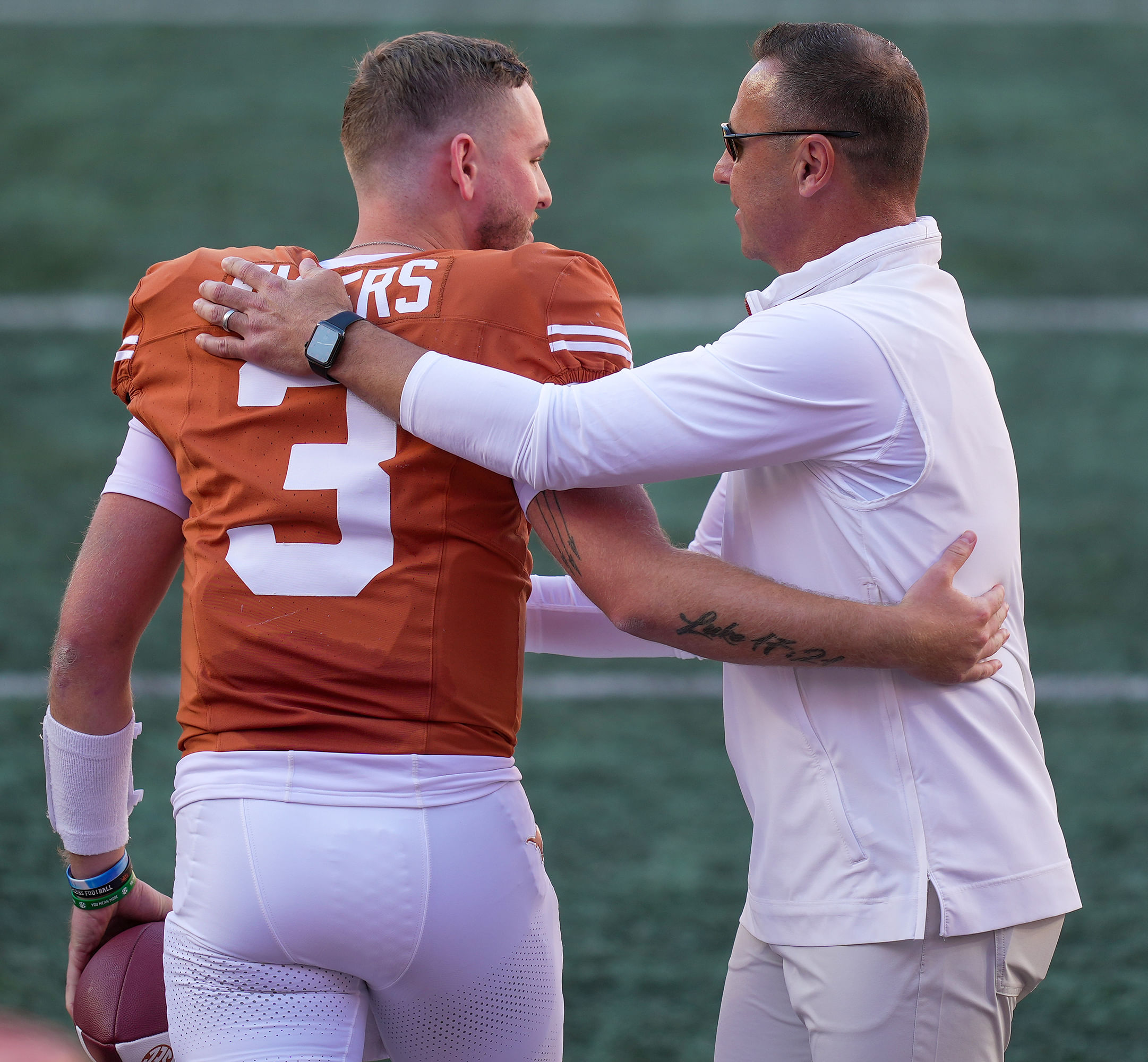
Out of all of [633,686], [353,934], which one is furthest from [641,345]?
[353,934]

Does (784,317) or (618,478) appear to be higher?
(784,317)

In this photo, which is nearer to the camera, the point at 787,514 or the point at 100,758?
the point at 787,514

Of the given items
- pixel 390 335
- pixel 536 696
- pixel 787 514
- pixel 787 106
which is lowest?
→ pixel 536 696

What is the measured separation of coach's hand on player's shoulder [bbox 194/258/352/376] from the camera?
2.06 m

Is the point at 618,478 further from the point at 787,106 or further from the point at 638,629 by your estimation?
the point at 787,106

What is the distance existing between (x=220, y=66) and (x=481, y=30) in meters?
1.94

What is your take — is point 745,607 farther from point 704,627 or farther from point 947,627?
point 947,627

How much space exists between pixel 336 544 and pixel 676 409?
514 millimetres

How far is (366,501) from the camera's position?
201 centimetres

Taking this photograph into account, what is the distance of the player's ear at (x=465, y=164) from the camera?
7.49 feet

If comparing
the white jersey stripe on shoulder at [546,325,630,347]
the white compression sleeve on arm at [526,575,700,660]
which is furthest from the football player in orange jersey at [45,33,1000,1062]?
the white compression sleeve on arm at [526,575,700,660]

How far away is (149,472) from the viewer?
7.23ft

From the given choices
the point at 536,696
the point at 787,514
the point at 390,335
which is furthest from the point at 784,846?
the point at 536,696

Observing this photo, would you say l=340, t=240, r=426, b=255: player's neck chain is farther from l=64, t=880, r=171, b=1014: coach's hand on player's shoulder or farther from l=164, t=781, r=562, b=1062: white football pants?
l=64, t=880, r=171, b=1014: coach's hand on player's shoulder
